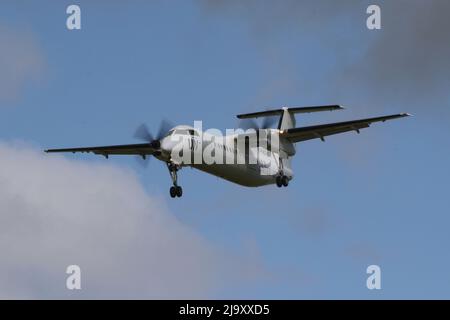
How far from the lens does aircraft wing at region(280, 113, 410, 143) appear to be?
5184 centimetres

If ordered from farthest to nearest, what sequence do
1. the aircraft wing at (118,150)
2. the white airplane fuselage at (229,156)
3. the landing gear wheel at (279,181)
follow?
the landing gear wheel at (279,181) < the aircraft wing at (118,150) < the white airplane fuselage at (229,156)

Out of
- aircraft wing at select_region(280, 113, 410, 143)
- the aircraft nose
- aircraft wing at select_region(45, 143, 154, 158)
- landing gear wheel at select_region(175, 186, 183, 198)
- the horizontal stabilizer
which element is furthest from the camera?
the horizontal stabilizer

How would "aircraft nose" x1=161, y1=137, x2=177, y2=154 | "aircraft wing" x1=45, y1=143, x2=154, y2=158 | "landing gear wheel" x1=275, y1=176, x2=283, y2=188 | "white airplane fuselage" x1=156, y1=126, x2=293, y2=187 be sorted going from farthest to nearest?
"landing gear wheel" x1=275, y1=176, x2=283, y2=188, "aircraft wing" x1=45, y1=143, x2=154, y2=158, "white airplane fuselage" x1=156, y1=126, x2=293, y2=187, "aircraft nose" x1=161, y1=137, x2=177, y2=154

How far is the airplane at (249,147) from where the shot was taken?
48969mm

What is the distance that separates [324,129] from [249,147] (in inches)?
163

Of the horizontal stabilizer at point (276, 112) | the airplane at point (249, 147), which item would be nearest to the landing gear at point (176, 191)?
the airplane at point (249, 147)

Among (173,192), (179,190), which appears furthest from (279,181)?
(173,192)

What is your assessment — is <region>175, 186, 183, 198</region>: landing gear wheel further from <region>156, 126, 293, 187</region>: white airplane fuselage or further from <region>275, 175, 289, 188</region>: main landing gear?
<region>275, 175, 289, 188</region>: main landing gear

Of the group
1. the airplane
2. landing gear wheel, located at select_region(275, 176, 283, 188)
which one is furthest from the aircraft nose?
landing gear wheel, located at select_region(275, 176, 283, 188)

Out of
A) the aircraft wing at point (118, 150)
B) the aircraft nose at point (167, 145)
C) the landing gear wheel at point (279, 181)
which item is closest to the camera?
the aircraft nose at point (167, 145)

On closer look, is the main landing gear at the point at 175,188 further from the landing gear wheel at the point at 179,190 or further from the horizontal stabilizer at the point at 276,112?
the horizontal stabilizer at the point at 276,112
